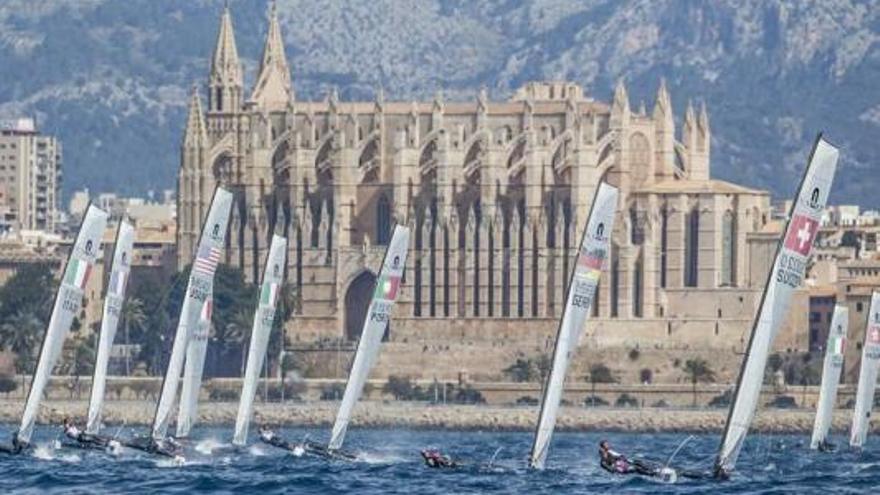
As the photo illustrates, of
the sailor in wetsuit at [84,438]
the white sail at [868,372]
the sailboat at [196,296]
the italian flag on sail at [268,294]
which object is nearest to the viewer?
the sailor in wetsuit at [84,438]

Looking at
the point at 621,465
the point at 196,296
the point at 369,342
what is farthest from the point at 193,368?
the point at 621,465

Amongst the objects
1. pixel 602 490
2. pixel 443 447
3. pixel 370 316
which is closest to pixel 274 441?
pixel 370 316

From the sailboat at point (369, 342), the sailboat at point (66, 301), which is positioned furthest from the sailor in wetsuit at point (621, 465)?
the sailboat at point (66, 301)

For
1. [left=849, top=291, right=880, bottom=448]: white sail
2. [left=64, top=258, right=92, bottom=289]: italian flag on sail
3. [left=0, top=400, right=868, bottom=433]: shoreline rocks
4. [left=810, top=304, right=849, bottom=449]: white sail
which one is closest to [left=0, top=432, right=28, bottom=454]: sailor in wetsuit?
[left=64, top=258, right=92, bottom=289]: italian flag on sail

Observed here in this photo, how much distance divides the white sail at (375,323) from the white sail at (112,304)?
19.5 ft

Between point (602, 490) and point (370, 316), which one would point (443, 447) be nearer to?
point (370, 316)

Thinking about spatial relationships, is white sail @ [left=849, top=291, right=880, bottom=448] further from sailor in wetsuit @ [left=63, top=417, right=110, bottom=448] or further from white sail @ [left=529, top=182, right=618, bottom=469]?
sailor in wetsuit @ [left=63, top=417, right=110, bottom=448]

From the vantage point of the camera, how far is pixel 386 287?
369 ft

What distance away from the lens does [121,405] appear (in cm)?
18075

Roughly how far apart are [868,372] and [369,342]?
20.3 m

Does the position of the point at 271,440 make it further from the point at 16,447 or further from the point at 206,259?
the point at 16,447

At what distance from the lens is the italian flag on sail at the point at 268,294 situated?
387ft

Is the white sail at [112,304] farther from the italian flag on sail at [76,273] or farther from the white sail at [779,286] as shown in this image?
the white sail at [779,286]

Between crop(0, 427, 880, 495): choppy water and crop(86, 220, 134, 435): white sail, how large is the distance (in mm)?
1487
